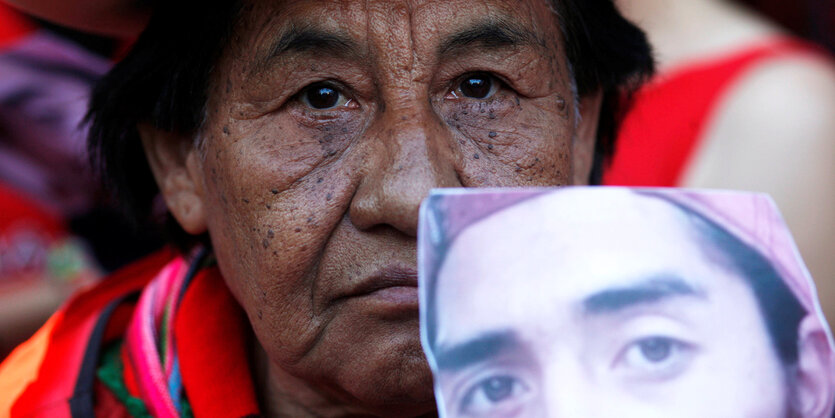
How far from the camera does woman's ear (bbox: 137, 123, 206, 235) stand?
5.95 ft

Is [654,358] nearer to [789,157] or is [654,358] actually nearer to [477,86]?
[477,86]

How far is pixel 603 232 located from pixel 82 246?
9.77 ft

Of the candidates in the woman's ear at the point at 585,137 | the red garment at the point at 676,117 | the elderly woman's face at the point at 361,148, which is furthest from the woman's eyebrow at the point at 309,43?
the red garment at the point at 676,117

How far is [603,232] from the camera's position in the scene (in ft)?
3.53

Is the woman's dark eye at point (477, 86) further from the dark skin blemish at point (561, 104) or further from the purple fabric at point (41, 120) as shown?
the purple fabric at point (41, 120)

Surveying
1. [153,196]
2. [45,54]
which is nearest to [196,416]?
[153,196]

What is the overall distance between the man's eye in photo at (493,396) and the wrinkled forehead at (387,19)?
0.70 metres

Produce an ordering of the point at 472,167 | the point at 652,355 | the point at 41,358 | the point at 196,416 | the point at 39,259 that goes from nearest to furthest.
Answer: the point at 652,355, the point at 472,167, the point at 196,416, the point at 41,358, the point at 39,259

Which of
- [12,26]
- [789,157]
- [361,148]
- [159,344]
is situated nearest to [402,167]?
[361,148]

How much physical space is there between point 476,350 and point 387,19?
721 millimetres

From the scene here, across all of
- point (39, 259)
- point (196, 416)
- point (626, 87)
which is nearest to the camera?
point (196, 416)

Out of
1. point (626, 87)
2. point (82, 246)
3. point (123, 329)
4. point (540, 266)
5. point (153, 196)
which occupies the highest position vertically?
point (540, 266)

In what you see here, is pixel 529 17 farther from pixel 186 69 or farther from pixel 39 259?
pixel 39 259

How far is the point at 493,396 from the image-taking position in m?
1.01
